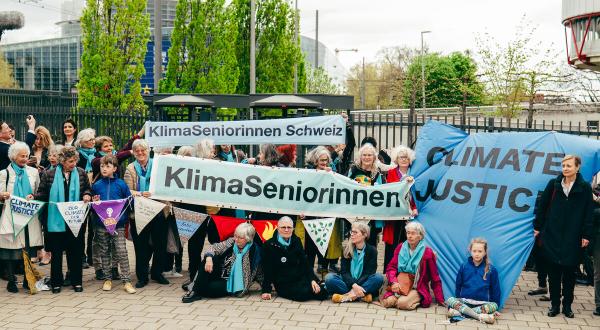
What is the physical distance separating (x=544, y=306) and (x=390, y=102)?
5555cm

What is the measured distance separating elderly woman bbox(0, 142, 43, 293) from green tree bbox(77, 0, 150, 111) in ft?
28.5

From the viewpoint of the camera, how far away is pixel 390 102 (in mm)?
63062

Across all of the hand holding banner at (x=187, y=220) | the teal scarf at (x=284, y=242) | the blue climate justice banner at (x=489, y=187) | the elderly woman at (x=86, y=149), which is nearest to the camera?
the blue climate justice banner at (x=489, y=187)

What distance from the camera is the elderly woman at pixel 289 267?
831 cm

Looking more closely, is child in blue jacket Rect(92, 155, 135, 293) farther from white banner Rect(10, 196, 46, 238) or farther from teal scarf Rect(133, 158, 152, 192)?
white banner Rect(10, 196, 46, 238)

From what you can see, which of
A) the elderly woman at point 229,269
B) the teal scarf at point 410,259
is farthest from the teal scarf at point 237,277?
the teal scarf at point 410,259

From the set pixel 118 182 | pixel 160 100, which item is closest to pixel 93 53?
pixel 160 100

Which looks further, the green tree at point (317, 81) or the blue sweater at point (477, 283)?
the green tree at point (317, 81)

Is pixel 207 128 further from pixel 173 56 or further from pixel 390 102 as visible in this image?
pixel 390 102

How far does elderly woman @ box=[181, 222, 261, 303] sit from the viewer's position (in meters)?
8.40

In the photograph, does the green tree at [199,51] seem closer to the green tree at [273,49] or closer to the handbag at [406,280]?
the green tree at [273,49]

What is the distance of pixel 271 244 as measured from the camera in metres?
8.42

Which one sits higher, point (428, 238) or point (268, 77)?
point (268, 77)

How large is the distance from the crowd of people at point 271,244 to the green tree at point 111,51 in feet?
25.1
